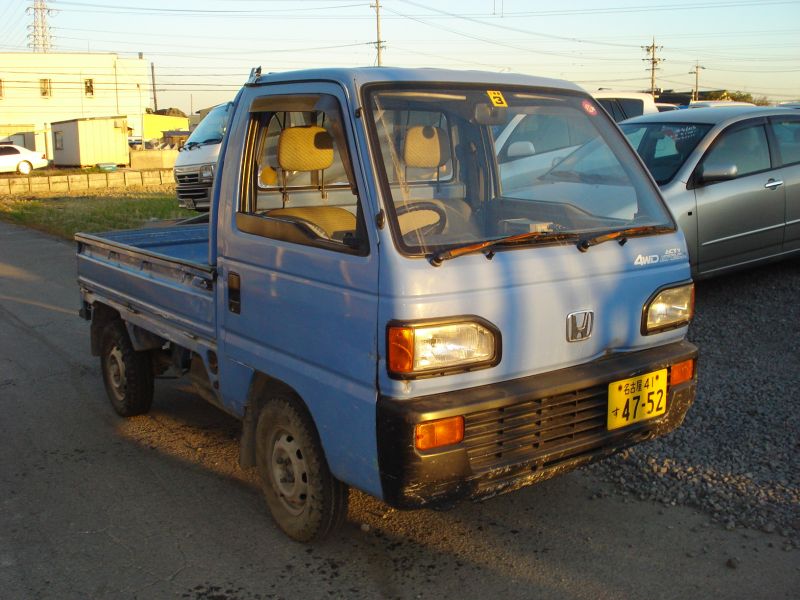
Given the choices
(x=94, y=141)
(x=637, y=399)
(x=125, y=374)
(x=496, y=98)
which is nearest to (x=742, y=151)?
(x=496, y=98)

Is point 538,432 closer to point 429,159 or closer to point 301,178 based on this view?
point 429,159

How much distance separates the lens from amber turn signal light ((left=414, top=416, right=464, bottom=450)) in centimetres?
300

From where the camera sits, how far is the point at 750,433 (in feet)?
15.5

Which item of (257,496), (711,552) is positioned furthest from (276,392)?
(711,552)

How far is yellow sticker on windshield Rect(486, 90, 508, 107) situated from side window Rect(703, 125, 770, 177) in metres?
3.94

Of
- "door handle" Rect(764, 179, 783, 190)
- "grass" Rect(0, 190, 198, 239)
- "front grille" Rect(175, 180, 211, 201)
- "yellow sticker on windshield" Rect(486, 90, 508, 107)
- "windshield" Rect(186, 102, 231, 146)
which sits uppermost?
"windshield" Rect(186, 102, 231, 146)

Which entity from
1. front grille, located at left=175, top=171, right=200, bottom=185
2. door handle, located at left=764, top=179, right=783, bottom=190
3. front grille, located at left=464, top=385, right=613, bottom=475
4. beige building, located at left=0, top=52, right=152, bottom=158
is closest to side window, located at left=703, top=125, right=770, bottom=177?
door handle, located at left=764, top=179, right=783, bottom=190

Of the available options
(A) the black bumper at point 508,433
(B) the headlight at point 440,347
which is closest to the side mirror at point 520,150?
(A) the black bumper at point 508,433

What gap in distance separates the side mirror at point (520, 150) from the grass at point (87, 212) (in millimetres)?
10961

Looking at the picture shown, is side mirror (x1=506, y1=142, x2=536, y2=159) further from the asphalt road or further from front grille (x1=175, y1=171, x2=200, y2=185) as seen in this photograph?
front grille (x1=175, y1=171, x2=200, y2=185)

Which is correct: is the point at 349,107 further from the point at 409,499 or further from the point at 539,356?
the point at 409,499

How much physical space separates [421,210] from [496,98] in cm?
80

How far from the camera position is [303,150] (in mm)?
3809

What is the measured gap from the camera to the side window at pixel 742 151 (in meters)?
7.28
